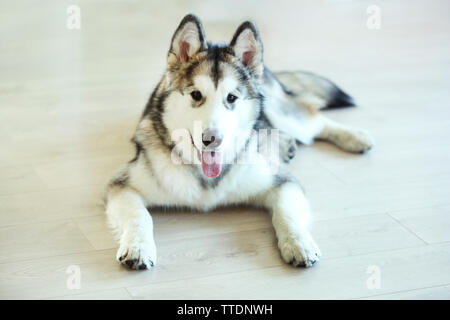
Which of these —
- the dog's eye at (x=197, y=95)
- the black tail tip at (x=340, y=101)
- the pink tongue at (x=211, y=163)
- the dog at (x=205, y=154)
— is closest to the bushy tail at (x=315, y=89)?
the black tail tip at (x=340, y=101)

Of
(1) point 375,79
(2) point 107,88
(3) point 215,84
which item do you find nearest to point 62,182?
(3) point 215,84

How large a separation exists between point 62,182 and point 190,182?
2.17ft

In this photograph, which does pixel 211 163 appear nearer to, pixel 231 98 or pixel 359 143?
pixel 231 98

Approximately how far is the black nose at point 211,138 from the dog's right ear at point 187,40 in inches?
12.4

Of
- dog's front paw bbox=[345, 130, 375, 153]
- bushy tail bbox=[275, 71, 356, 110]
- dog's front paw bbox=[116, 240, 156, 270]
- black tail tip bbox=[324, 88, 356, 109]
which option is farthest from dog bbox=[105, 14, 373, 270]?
black tail tip bbox=[324, 88, 356, 109]

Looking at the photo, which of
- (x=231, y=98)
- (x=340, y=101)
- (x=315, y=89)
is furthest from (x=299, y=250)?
(x=340, y=101)

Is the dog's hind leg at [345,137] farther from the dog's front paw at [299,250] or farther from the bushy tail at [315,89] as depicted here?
the dog's front paw at [299,250]

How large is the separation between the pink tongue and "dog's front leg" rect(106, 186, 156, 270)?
261mm

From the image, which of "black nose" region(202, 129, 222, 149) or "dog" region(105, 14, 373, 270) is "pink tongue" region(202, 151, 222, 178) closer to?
"dog" region(105, 14, 373, 270)

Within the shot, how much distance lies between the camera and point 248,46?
7.54 ft

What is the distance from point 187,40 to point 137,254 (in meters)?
0.74

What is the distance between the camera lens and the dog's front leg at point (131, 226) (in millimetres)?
2107

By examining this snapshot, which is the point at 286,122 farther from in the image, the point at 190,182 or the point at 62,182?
the point at 62,182

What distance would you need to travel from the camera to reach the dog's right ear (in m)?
2.21
